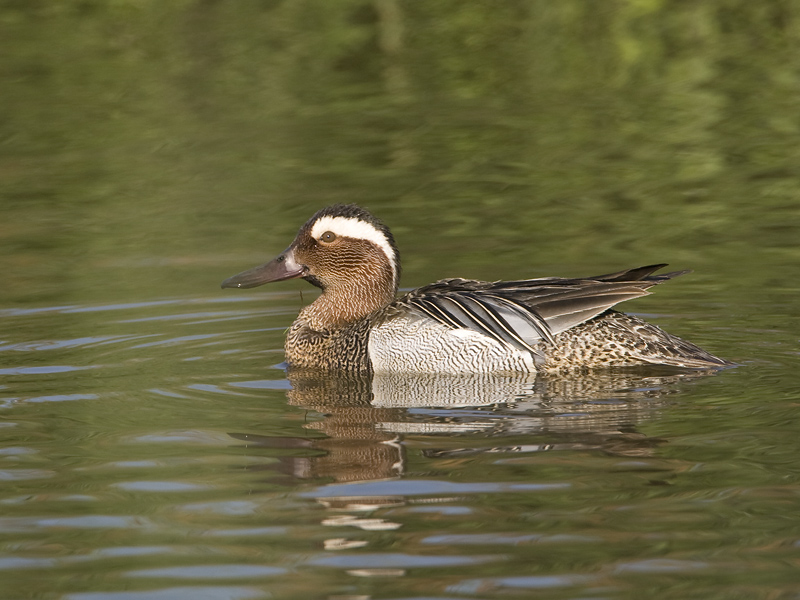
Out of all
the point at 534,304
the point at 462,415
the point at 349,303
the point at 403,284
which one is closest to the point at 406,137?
the point at 403,284

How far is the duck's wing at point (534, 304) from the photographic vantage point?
7.34m

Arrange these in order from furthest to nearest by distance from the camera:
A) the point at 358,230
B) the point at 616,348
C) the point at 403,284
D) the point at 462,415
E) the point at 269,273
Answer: the point at 403,284 → the point at 269,273 → the point at 358,230 → the point at 616,348 → the point at 462,415

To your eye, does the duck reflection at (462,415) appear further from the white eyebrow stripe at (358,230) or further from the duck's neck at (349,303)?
the white eyebrow stripe at (358,230)

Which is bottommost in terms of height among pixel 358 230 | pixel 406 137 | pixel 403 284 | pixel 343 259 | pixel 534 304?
pixel 534 304

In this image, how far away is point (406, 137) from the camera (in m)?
14.1

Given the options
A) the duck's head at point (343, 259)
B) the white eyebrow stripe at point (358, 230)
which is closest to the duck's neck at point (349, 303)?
the duck's head at point (343, 259)

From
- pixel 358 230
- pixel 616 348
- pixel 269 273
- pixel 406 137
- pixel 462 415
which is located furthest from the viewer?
pixel 406 137

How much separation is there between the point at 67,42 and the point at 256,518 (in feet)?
43.5

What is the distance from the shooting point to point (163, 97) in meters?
15.5

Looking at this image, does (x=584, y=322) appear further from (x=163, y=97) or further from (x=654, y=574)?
(x=163, y=97)

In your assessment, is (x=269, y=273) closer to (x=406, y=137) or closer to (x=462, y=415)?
(x=462, y=415)

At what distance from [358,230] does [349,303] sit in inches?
19.1

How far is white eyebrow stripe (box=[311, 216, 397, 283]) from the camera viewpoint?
833 cm

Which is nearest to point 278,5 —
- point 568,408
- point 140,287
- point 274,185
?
point 274,185
